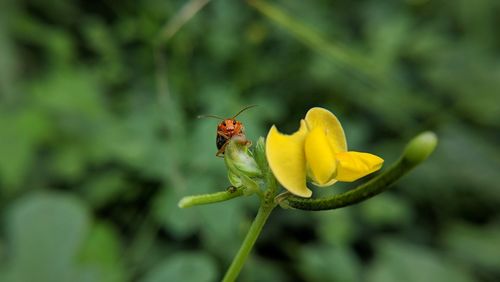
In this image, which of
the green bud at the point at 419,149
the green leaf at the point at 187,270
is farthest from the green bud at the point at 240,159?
the green leaf at the point at 187,270

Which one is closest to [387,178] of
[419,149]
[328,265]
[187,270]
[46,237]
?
[419,149]

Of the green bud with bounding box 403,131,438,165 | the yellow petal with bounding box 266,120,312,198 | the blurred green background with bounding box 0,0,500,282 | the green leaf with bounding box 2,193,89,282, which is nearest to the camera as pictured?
the green bud with bounding box 403,131,438,165

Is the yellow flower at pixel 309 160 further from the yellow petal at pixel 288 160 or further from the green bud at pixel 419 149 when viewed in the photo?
the green bud at pixel 419 149

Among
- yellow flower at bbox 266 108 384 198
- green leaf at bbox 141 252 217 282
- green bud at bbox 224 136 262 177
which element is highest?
yellow flower at bbox 266 108 384 198

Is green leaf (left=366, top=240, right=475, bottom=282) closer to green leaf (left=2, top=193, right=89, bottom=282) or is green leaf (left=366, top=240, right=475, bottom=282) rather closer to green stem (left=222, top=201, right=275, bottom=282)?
green leaf (left=2, top=193, right=89, bottom=282)

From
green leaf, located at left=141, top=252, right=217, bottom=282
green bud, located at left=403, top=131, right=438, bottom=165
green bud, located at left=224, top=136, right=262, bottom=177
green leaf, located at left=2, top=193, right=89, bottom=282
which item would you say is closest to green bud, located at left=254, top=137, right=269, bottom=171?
green bud, located at left=224, top=136, right=262, bottom=177

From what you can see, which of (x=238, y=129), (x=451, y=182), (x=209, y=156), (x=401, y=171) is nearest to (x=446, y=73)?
(x=451, y=182)

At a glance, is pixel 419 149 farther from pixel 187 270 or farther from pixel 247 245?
pixel 187 270

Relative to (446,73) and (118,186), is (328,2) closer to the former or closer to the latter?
(446,73)
